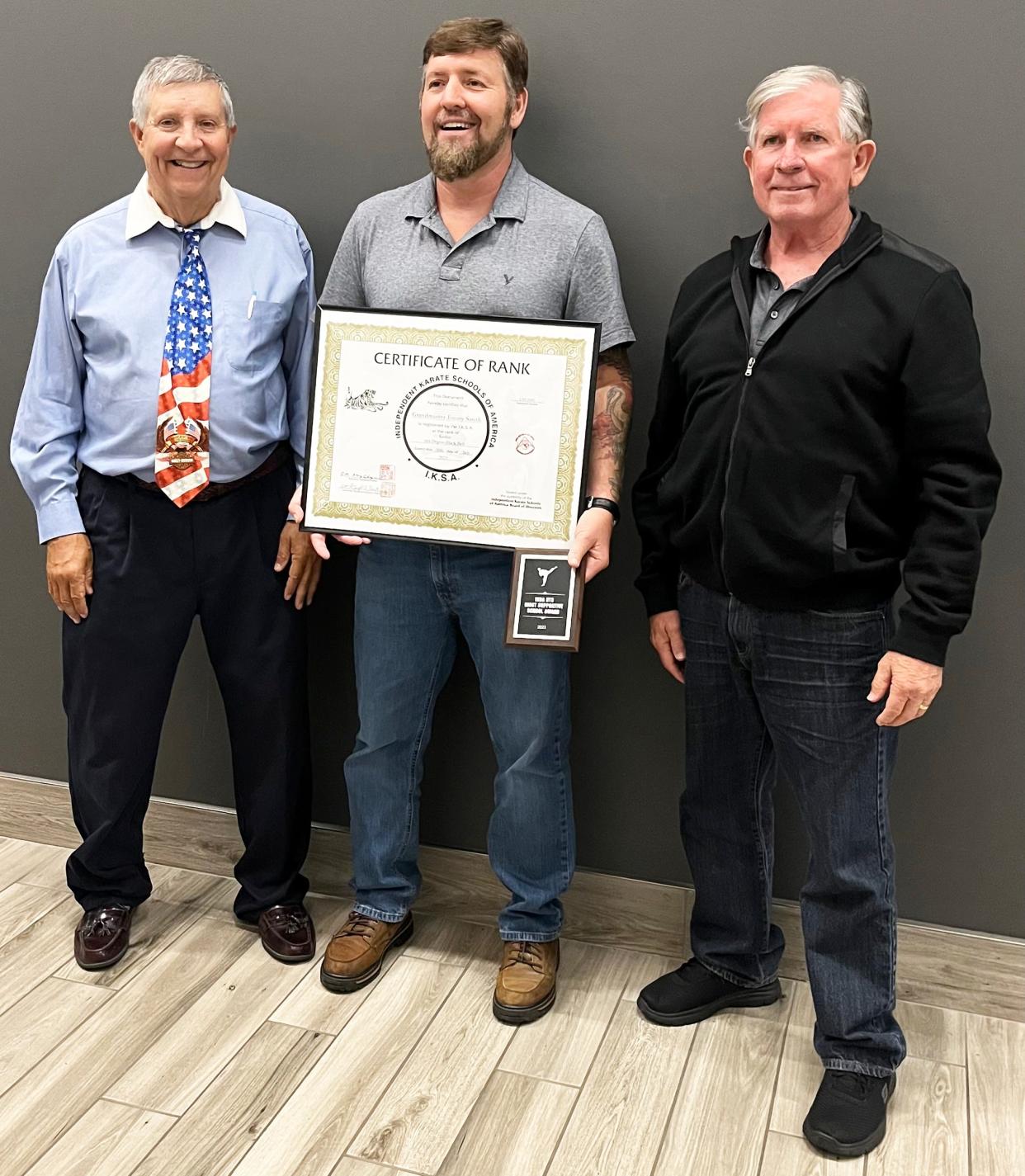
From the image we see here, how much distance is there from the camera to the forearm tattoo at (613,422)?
1.95 metres

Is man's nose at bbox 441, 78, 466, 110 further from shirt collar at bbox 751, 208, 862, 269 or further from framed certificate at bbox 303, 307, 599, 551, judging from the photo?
shirt collar at bbox 751, 208, 862, 269

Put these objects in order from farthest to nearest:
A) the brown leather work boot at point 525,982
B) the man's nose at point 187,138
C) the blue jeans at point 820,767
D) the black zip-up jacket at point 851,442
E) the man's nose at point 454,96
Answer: the brown leather work boot at point 525,982 < the man's nose at point 187,138 < the man's nose at point 454,96 < the blue jeans at point 820,767 < the black zip-up jacket at point 851,442

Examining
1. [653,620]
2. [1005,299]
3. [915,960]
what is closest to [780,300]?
[1005,299]

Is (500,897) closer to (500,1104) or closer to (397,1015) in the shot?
(397,1015)

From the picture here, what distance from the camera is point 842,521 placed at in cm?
169

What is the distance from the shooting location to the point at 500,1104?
1.86m

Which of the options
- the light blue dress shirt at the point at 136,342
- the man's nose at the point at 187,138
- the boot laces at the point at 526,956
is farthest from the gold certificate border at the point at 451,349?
the boot laces at the point at 526,956

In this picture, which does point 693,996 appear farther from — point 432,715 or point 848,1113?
point 432,715

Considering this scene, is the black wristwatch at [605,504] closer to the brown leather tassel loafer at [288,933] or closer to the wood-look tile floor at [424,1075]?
the wood-look tile floor at [424,1075]

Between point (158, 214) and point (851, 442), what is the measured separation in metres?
1.24

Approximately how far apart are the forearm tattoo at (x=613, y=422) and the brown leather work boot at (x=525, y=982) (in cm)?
85

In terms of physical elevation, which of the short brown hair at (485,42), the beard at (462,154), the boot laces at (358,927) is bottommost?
the boot laces at (358,927)

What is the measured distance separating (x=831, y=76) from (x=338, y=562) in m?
1.25

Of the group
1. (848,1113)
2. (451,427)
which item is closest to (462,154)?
(451,427)
